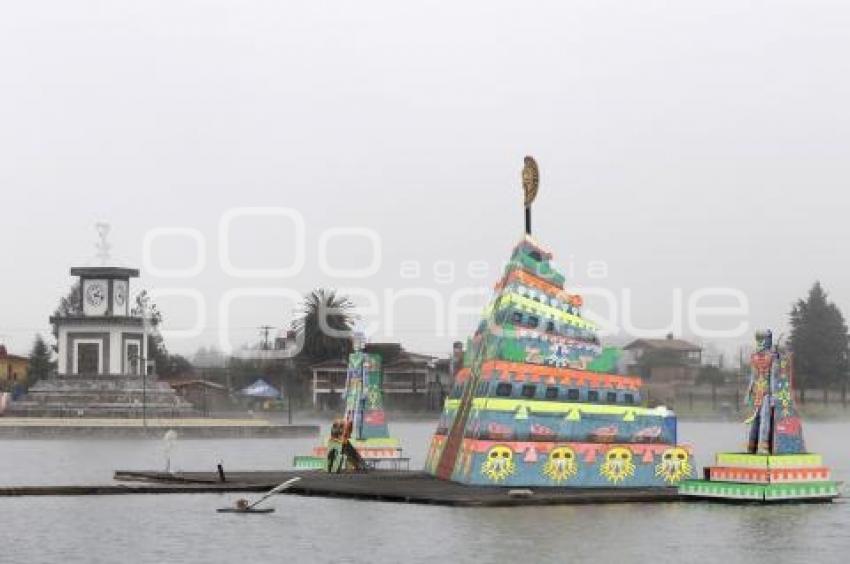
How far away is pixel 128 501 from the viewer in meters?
36.4

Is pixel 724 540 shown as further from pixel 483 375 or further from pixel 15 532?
pixel 15 532

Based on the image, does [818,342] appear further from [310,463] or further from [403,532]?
[403,532]

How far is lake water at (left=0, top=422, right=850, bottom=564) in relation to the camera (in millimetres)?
26812

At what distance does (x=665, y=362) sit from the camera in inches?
6201

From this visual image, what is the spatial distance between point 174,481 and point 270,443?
4955cm

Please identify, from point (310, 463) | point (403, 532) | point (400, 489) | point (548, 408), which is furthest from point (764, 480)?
point (310, 463)

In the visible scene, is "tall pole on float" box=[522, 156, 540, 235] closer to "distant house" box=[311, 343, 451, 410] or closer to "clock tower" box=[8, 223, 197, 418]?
"clock tower" box=[8, 223, 197, 418]

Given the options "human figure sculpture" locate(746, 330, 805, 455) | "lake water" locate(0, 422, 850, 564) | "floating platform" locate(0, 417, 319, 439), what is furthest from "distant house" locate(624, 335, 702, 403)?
"lake water" locate(0, 422, 850, 564)

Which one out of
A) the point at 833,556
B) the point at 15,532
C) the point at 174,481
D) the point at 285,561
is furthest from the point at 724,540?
the point at 174,481

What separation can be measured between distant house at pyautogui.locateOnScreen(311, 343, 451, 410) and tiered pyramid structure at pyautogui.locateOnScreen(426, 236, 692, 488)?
11040 cm

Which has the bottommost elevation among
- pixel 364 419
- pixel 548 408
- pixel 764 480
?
pixel 764 480

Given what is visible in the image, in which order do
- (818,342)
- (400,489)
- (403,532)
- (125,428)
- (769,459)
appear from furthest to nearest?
(818,342)
(125,428)
(400,489)
(769,459)
(403,532)

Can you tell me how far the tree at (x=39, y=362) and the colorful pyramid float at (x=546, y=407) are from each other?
120978 millimetres

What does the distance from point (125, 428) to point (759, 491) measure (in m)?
62.9
